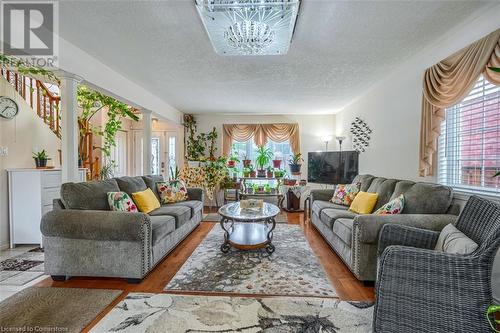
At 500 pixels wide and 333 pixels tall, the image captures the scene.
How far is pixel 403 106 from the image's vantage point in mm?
3162

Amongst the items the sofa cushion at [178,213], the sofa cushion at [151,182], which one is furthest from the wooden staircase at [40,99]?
the sofa cushion at [178,213]

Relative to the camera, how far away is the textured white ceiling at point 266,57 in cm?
199

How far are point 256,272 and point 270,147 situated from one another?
13.8 ft

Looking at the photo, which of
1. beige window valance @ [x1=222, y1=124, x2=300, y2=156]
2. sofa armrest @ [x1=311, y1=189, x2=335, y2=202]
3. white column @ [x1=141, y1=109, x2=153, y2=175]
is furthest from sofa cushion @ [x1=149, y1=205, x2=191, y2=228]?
beige window valance @ [x1=222, y1=124, x2=300, y2=156]

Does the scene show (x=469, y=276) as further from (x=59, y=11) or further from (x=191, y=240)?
(x=59, y=11)

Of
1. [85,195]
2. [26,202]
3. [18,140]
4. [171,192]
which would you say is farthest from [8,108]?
[171,192]

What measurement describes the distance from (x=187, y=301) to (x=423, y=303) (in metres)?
1.70

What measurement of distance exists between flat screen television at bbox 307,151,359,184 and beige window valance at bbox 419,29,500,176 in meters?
1.95

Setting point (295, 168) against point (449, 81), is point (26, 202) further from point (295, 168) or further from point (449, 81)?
point (449, 81)

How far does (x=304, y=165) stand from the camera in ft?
20.2

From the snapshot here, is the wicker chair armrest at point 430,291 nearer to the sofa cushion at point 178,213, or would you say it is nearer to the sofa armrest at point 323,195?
the sofa cushion at point 178,213

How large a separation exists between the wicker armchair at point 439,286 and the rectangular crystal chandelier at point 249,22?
197 centimetres

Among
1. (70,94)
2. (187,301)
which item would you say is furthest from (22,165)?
(187,301)

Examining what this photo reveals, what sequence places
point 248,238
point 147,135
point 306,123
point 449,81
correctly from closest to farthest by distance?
point 449,81, point 248,238, point 147,135, point 306,123
